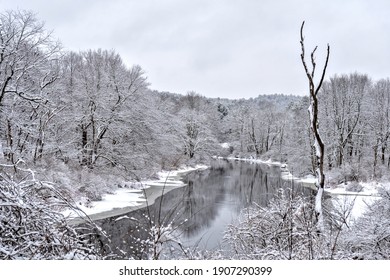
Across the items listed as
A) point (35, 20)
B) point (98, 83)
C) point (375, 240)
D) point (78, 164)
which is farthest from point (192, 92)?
point (375, 240)

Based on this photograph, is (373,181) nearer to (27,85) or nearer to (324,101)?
(324,101)

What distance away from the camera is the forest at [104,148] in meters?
2.25

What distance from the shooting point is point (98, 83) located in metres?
17.0

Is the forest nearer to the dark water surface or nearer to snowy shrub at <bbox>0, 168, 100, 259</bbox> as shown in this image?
snowy shrub at <bbox>0, 168, 100, 259</bbox>

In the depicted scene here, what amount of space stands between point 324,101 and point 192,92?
20.0m

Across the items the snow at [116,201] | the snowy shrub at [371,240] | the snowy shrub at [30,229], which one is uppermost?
the snowy shrub at [30,229]

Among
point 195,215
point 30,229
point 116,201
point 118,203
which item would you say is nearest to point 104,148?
point 116,201

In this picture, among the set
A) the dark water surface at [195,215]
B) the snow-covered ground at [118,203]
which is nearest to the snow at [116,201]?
the snow-covered ground at [118,203]

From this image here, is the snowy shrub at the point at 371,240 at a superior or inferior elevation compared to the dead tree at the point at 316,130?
inferior

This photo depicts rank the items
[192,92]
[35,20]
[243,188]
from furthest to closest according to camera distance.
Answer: [192,92] < [243,188] < [35,20]

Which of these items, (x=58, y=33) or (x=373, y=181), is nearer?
(x=58, y=33)

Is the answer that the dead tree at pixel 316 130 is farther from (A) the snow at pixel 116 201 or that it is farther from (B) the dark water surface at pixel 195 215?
(A) the snow at pixel 116 201

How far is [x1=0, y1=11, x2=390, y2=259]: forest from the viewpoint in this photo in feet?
7.38

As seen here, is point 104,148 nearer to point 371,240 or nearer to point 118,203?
point 118,203
